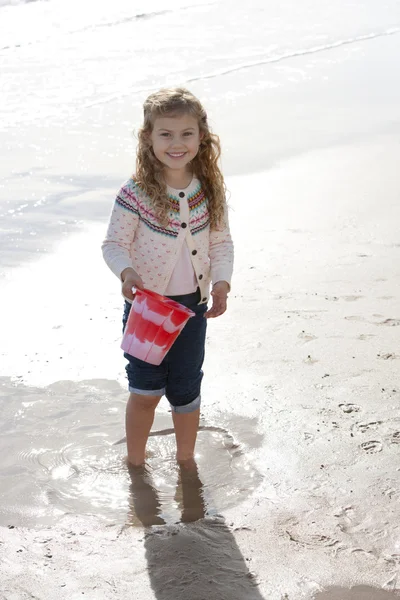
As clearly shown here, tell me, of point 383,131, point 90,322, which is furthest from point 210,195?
point 383,131

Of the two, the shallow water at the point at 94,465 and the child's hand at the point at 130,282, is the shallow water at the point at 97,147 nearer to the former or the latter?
the shallow water at the point at 94,465

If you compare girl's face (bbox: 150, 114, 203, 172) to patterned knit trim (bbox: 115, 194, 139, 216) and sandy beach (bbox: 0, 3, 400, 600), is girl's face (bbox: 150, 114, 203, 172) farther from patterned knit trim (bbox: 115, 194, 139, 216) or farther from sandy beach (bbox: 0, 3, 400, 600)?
sandy beach (bbox: 0, 3, 400, 600)

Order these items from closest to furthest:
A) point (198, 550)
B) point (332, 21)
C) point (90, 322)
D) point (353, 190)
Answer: point (198, 550) < point (90, 322) < point (353, 190) < point (332, 21)

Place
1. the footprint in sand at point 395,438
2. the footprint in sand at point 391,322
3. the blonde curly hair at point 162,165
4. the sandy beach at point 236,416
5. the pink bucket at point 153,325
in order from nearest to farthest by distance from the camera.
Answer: the sandy beach at point 236,416
the pink bucket at point 153,325
the blonde curly hair at point 162,165
the footprint in sand at point 395,438
the footprint in sand at point 391,322

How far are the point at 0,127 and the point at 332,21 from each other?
8.66m

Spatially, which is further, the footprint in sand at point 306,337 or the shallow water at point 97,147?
the footprint in sand at point 306,337

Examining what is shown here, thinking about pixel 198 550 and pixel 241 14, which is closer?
pixel 198 550

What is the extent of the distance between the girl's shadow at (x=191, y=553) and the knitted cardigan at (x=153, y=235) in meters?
0.76

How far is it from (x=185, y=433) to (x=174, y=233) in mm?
783

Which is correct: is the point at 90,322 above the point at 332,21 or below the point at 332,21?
below

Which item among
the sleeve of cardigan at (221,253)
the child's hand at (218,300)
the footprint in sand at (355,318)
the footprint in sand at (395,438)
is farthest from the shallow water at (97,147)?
the footprint in sand at (355,318)

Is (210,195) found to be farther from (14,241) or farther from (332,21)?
(332,21)

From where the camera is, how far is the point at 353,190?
6.78 metres

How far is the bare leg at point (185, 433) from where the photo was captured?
3.43 meters
